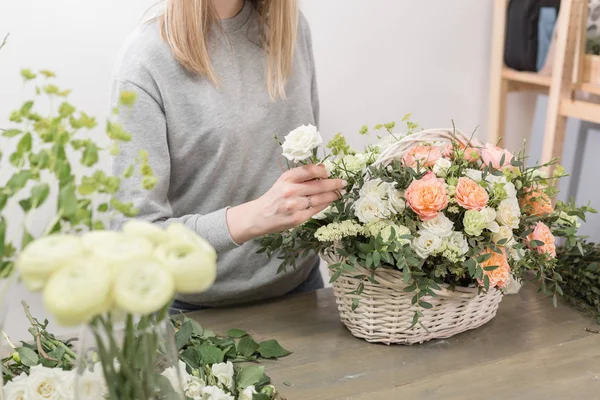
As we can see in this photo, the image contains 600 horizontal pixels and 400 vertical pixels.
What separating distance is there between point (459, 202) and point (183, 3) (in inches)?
25.1

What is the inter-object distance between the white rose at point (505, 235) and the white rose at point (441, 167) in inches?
4.9

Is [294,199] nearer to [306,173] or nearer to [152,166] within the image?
[306,173]

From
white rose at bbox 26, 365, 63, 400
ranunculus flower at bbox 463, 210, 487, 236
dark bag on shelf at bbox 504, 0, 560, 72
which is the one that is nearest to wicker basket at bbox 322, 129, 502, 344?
ranunculus flower at bbox 463, 210, 487, 236

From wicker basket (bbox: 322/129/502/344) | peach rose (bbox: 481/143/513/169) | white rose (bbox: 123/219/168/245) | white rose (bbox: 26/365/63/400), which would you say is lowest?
wicker basket (bbox: 322/129/502/344)

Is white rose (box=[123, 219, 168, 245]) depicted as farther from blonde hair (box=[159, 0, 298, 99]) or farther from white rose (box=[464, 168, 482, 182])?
blonde hair (box=[159, 0, 298, 99])

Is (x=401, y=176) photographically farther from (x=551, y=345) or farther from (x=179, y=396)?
(x=179, y=396)

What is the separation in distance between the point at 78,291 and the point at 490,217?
76 centimetres

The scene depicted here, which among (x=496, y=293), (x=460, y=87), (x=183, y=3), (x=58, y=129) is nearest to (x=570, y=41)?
(x=460, y=87)

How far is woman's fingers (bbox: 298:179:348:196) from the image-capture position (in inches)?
43.8

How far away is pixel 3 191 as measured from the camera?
0.63m

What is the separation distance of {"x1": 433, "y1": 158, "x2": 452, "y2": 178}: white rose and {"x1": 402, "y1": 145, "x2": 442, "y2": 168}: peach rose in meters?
0.01

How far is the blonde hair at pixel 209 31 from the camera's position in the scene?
1318 millimetres

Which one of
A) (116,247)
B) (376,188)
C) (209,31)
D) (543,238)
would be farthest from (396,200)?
(116,247)

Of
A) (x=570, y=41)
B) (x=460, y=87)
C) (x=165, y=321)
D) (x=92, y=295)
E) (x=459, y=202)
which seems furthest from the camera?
(x=460, y=87)
